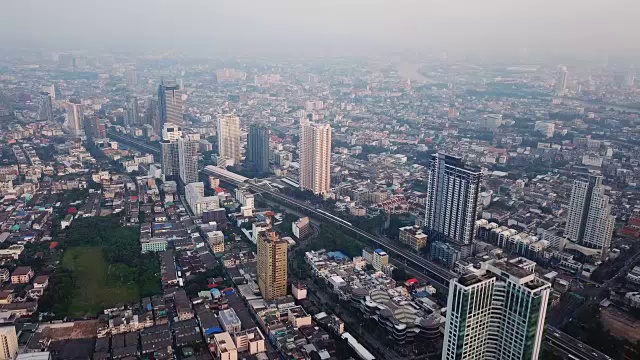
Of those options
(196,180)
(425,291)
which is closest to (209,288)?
(425,291)

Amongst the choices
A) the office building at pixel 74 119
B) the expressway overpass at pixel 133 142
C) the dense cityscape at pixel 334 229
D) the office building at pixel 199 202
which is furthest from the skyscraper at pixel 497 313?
the office building at pixel 74 119

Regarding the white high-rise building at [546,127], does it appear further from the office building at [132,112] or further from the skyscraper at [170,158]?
the office building at [132,112]

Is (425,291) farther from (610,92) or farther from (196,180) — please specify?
(610,92)

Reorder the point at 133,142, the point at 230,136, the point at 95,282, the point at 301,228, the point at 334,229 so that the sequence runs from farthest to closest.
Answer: the point at 133,142
the point at 230,136
the point at 334,229
the point at 301,228
the point at 95,282

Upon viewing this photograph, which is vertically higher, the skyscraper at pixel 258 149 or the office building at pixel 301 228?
the skyscraper at pixel 258 149

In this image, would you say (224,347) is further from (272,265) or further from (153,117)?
(153,117)

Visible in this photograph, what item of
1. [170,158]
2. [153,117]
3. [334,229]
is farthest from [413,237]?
[153,117]
